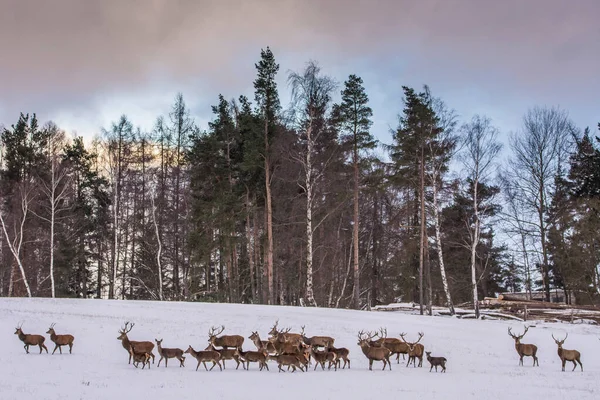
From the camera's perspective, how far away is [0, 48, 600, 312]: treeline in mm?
31312

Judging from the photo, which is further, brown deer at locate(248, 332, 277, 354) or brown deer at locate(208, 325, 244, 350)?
brown deer at locate(208, 325, 244, 350)

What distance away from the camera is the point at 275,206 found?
119 feet

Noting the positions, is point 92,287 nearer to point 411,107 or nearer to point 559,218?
point 411,107

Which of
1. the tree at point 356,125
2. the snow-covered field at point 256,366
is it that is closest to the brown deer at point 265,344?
the snow-covered field at point 256,366

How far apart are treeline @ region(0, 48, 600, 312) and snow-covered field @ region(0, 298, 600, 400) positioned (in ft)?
18.8

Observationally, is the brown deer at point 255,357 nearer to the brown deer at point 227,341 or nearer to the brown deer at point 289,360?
the brown deer at point 289,360

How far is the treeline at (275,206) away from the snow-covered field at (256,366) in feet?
18.8

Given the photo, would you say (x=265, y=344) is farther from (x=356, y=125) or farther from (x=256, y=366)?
(x=356, y=125)

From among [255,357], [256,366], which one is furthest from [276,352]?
[255,357]

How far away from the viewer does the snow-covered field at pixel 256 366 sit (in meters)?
11.6

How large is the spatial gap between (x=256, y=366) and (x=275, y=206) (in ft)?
66.3

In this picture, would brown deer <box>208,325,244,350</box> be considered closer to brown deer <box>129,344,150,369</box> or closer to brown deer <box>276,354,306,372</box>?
brown deer <box>276,354,306,372</box>

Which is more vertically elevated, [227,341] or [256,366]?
[227,341]

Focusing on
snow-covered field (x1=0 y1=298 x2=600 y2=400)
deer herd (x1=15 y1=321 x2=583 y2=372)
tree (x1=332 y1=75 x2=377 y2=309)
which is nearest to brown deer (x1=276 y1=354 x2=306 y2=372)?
deer herd (x1=15 y1=321 x2=583 y2=372)
